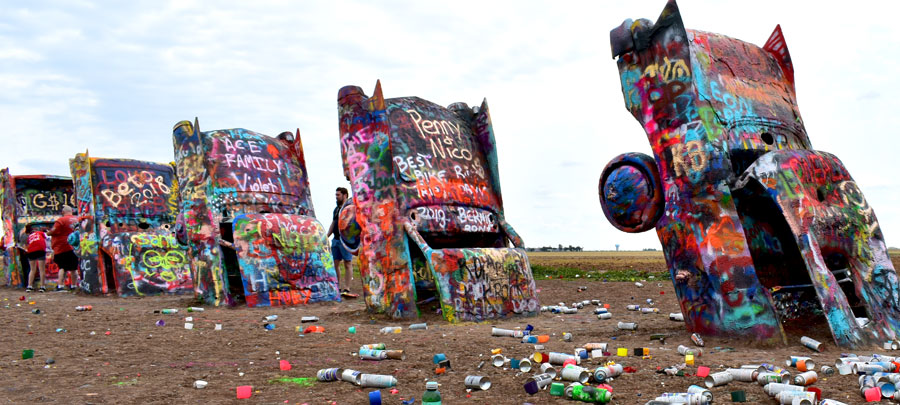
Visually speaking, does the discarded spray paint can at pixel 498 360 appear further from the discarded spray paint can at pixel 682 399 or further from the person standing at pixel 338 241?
the person standing at pixel 338 241

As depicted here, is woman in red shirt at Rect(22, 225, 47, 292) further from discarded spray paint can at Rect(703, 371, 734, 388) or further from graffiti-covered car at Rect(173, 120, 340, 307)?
discarded spray paint can at Rect(703, 371, 734, 388)

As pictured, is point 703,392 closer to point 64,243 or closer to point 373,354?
point 373,354

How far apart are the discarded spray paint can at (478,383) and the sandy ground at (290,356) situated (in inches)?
2.4

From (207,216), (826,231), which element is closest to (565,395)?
(826,231)

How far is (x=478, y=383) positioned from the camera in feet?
16.1

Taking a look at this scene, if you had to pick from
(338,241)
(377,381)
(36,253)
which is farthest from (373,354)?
(36,253)

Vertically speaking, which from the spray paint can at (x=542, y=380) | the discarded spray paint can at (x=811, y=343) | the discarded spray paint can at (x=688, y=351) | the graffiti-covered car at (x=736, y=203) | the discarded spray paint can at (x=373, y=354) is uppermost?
the graffiti-covered car at (x=736, y=203)

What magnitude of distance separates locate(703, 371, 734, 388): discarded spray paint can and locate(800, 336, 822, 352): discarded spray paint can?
5.68 ft

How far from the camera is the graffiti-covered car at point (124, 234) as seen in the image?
558 inches

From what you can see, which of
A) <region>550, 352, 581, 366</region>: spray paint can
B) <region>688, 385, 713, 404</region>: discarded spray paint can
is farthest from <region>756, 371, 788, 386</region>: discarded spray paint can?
<region>550, 352, 581, 366</region>: spray paint can

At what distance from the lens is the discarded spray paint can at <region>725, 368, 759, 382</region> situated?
468 centimetres

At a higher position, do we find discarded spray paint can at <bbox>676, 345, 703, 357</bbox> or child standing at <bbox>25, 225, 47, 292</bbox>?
child standing at <bbox>25, 225, 47, 292</bbox>

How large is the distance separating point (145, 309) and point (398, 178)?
5.42 m

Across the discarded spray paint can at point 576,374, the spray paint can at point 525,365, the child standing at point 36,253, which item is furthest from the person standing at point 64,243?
the discarded spray paint can at point 576,374
